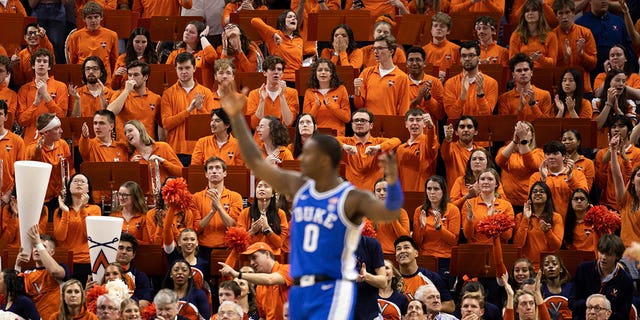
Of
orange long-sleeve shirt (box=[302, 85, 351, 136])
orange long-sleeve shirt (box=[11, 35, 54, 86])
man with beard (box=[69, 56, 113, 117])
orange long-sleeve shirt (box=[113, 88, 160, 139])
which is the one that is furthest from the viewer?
orange long-sleeve shirt (box=[11, 35, 54, 86])

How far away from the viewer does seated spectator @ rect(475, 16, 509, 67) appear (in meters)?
15.2

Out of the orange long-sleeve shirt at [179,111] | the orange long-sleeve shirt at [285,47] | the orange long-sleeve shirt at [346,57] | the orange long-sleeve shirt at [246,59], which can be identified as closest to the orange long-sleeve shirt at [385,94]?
the orange long-sleeve shirt at [346,57]

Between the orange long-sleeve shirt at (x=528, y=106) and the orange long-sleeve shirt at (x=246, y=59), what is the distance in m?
2.64

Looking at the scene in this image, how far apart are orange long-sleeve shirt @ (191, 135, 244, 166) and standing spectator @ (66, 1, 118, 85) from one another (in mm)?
2375

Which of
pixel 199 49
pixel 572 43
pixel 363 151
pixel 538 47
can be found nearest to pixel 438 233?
pixel 363 151

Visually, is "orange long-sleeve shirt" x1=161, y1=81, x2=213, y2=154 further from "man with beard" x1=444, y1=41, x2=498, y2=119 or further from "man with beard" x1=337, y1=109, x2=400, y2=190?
"man with beard" x1=444, y1=41, x2=498, y2=119

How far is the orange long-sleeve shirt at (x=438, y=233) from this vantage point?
1252 cm

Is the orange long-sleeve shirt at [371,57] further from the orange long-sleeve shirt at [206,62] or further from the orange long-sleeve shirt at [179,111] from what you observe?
the orange long-sleeve shirt at [179,111]

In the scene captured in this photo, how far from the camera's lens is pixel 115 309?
426 inches

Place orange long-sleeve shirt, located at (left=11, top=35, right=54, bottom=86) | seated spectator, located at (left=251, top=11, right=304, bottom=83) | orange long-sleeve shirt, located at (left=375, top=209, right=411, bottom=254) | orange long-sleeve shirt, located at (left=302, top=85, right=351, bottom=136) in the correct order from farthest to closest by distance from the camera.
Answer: orange long-sleeve shirt, located at (left=11, top=35, right=54, bottom=86)
seated spectator, located at (left=251, top=11, right=304, bottom=83)
orange long-sleeve shirt, located at (left=302, top=85, right=351, bottom=136)
orange long-sleeve shirt, located at (left=375, top=209, right=411, bottom=254)

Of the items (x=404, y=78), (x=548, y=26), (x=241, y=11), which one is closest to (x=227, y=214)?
(x=404, y=78)

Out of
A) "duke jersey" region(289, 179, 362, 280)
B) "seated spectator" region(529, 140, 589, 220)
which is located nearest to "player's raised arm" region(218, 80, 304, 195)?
"duke jersey" region(289, 179, 362, 280)

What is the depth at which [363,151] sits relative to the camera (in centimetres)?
1326

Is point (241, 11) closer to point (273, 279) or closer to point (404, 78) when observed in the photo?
point (404, 78)
